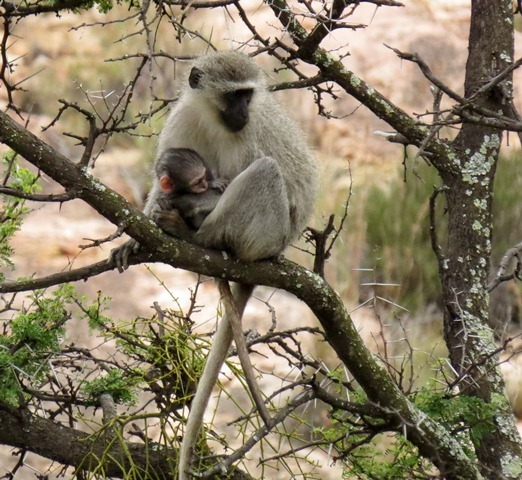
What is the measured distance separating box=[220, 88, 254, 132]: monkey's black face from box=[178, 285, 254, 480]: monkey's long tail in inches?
38.7

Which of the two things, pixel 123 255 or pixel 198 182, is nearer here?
pixel 123 255

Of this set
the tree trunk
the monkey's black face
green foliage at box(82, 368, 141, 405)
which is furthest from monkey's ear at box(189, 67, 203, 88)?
green foliage at box(82, 368, 141, 405)

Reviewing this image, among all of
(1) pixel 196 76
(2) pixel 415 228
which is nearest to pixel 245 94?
(1) pixel 196 76

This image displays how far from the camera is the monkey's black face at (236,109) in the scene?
4266mm

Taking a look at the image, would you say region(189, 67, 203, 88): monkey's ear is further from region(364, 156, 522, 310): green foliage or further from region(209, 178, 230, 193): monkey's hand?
region(364, 156, 522, 310): green foliage

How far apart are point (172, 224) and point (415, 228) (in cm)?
830

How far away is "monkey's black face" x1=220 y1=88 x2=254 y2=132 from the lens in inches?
168

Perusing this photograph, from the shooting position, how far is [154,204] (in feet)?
13.7

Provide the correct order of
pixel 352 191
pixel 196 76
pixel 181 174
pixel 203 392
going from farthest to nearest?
pixel 352 191, pixel 196 76, pixel 181 174, pixel 203 392

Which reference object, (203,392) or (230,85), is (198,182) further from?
(203,392)

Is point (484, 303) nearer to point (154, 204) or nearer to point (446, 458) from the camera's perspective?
point (446, 458)

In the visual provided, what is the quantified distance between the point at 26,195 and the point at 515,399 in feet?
26.3

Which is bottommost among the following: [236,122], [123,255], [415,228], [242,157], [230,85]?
[123,255]

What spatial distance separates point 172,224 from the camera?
12.7 feet
